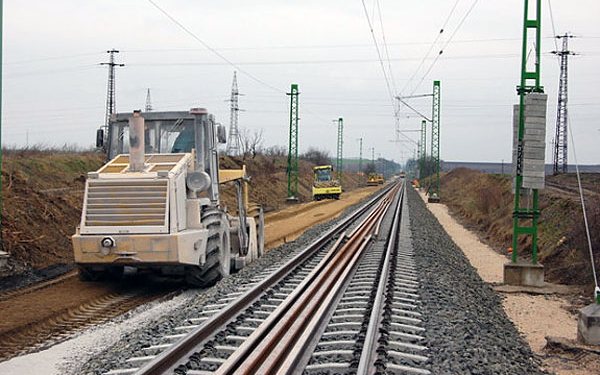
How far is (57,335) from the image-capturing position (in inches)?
375

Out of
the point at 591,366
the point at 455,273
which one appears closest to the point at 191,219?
the point at 455,273

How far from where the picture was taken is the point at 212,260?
12.8 metres

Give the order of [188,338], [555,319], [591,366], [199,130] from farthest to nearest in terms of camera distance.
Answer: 1. [199,130]
2. [555,319]
3. [591,366]
4. [188,338]

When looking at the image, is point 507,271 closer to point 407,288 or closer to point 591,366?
point 407,288

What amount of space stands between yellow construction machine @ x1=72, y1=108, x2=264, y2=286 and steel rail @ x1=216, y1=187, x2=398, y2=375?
7.01 feet

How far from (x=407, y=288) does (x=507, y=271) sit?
14.3ft

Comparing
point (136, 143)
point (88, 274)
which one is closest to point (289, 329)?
point (136, 143)

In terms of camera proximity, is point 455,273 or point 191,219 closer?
point 191,219

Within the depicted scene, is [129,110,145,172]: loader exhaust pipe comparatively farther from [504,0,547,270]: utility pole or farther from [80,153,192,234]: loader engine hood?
[504,0,547,270]: utility pole

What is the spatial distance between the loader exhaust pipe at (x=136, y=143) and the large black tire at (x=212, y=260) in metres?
1.64

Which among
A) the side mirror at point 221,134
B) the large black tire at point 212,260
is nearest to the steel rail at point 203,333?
the large black tire at point 212,260

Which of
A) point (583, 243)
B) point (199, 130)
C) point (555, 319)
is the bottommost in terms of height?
point (555, 319)

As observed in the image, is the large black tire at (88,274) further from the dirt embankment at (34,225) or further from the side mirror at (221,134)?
the side mirror at (221,134)

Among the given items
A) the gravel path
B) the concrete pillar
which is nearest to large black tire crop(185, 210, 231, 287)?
the gravel path
